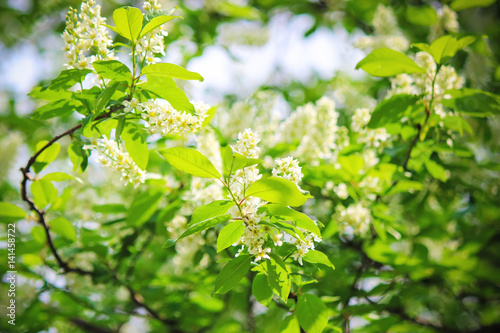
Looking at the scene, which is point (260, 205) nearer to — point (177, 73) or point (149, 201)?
point (177, 73)

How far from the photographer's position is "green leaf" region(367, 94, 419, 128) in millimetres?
1884

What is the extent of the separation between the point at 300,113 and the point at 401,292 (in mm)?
1445

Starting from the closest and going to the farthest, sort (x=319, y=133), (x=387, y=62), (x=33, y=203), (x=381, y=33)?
(x=387, y=62) < (x=33, y=203) < (x=319, y=133) < (x=381, y=33)

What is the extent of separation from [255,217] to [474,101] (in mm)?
1386

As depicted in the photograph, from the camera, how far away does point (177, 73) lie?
4.44 feet

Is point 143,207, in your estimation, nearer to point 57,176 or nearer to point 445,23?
point 57,176

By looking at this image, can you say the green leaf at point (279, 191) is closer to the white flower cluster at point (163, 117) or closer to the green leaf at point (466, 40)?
the white flower cluster at point (163, 117)

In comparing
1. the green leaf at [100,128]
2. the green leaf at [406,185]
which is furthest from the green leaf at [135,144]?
the green leaf at [406,185]

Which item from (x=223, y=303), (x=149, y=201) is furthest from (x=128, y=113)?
(x=223, y=303)

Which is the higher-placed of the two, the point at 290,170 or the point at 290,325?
the point at 290,170

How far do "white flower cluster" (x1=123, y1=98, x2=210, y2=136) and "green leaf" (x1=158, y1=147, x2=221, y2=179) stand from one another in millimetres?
211

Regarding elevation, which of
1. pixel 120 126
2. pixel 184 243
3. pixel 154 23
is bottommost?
pixel 184 243

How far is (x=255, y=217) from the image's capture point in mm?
1304

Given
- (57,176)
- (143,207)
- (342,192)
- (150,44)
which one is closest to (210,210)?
(150,44)
